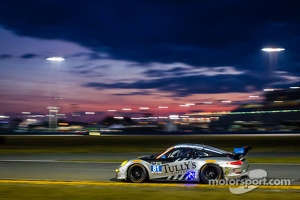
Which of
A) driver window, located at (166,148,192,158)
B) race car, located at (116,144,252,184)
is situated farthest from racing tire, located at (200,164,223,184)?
driver window, located at (166,148,192,158)

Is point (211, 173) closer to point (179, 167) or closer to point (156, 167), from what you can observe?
point (179, 167)

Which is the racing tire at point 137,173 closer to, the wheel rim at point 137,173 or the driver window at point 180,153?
the wheel rim at point 137,173

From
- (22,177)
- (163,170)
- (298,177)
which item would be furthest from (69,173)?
(298,177)

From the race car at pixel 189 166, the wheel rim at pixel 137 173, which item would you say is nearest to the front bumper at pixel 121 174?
the race car at pixel 189 166

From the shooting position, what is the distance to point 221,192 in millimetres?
9688

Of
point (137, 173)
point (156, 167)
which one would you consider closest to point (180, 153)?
point (156, 167)

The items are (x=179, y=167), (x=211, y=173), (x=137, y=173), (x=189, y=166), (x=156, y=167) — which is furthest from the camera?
(x=137, y=173)

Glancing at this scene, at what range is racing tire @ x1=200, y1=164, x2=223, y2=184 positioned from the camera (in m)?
12.2

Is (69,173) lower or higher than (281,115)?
lower

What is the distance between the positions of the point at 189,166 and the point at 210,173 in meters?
0.62

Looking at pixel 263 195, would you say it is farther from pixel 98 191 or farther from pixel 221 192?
pixel 98 191

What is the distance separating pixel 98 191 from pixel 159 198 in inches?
66.7

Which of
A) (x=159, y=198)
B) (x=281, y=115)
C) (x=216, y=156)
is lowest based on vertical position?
(x=159, y=198)

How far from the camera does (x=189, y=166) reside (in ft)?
41.2
